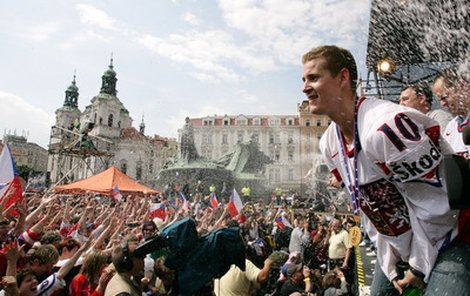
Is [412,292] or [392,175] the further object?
[412,292]

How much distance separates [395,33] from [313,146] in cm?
6252

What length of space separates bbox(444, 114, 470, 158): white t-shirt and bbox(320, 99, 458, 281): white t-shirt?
0.60 metres

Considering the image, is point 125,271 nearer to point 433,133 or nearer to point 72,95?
point 433,133

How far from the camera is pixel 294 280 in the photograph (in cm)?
578

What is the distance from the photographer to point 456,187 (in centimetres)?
141

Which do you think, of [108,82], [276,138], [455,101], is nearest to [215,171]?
[455,101]

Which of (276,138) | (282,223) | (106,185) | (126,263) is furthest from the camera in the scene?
(276,138)

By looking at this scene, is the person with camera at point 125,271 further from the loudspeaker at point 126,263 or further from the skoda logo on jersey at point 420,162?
the skoda logo on jersey at point 420,162

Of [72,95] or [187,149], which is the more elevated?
[72,95]

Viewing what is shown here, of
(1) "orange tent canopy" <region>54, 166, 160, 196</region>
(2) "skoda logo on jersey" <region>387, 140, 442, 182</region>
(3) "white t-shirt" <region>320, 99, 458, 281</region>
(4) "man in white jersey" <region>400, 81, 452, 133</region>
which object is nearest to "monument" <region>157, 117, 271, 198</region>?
(1) "orange tent canopy" <region>54, 166, 160, 196</region>

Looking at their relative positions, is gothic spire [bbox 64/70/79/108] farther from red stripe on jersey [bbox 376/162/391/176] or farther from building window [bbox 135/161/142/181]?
red stripe on jersey [bbox 376/162/391/176]

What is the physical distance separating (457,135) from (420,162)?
1.00 meters

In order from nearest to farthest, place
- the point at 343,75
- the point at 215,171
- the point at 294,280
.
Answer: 1. the point at 343,75
2. the point at 294,280
3. the point at 215,171

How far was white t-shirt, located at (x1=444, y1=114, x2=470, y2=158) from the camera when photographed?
2.16 metres
